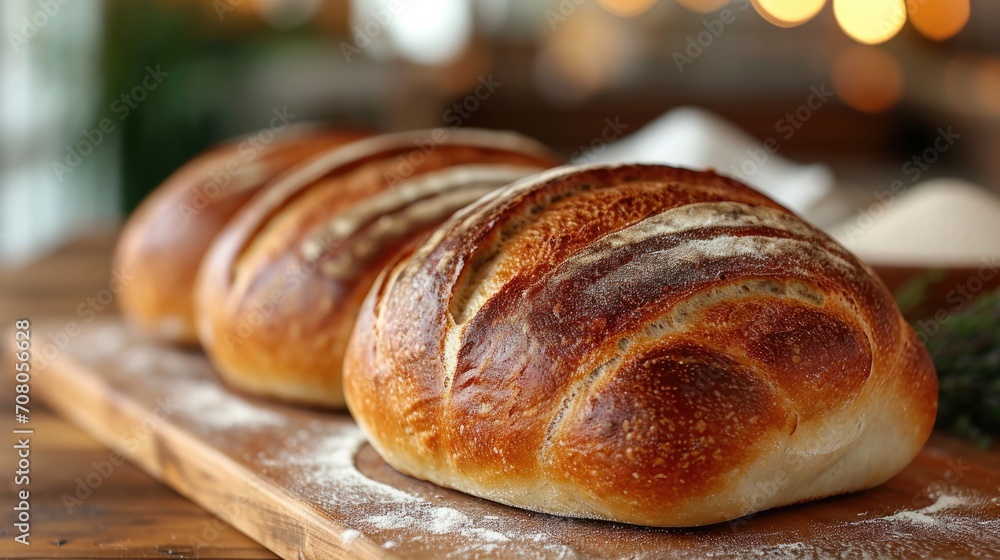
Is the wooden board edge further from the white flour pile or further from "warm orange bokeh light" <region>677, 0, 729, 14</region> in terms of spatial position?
"warm orange bokeh light" <region>677, 0, 729, 14</region>

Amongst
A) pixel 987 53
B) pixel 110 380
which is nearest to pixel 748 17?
pixel 987 53

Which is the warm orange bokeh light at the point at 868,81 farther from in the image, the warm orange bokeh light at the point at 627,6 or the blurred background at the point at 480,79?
the warm orange bokeh light at the point at 627,6

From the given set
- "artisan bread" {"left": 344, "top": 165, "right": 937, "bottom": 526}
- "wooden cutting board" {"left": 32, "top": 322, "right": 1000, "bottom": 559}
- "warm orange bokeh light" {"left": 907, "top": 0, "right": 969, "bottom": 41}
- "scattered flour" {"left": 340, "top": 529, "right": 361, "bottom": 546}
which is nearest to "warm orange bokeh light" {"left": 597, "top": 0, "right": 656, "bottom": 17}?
"warm orange bokeh light" {"left": 907, "top": 0, "right": 969, "bottom": 41}

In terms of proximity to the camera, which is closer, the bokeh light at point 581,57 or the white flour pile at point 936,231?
the white flour pile at point 936,231

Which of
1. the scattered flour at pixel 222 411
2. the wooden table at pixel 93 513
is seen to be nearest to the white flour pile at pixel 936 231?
the scattered flour at pixel 222 411

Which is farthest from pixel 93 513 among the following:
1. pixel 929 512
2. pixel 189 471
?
pixel 929 512

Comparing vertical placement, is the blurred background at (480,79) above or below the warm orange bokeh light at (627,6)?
below
